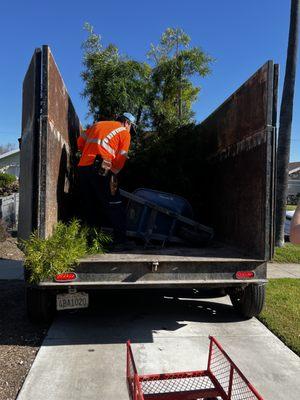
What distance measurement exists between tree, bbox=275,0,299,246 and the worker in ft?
21.0

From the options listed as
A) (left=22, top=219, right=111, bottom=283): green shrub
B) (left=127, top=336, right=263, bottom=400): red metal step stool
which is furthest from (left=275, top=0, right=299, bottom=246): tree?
(left=22, top=219, right=111, bottom=283): green shrub

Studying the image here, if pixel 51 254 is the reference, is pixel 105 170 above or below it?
above

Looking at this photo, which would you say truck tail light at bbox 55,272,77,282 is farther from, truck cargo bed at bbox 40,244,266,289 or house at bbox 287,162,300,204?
house at bbox 287,162,300,204

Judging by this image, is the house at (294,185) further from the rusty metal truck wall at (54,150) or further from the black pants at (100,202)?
the rusty metal truck wall at (54,150)

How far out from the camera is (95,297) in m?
6.80

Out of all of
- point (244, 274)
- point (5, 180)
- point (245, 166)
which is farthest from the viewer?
point (5, 180)

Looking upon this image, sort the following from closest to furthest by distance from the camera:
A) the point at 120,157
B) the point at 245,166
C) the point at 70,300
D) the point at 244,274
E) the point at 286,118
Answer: the point at 70,300 < the point at 244,274 < the point at 245,166 < the point at 120,157 < the point at 286,118

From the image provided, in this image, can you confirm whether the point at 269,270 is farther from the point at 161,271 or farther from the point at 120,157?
the point at 161,271

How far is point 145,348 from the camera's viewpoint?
485 centimetres

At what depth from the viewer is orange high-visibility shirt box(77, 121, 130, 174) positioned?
5980 mm

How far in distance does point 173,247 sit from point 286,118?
693 centimetres

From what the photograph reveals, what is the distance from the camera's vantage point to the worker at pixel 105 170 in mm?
5980

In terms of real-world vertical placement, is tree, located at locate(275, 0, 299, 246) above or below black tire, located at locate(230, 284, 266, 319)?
above

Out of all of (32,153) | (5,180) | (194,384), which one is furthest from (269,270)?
(5,180)
